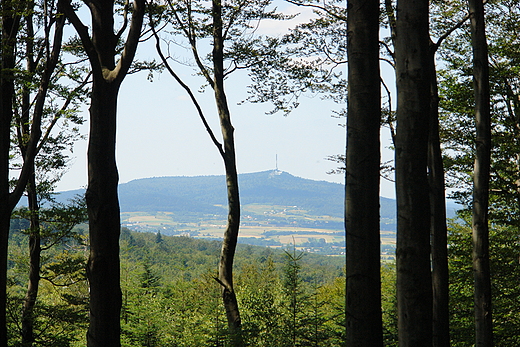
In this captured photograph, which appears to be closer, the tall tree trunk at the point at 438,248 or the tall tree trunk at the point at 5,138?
the tall tree trunk at the point at 5,138

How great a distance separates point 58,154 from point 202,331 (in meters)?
4.95

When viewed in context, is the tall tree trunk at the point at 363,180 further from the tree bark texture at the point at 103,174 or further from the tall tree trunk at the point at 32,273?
the tall tree trunk at the point at 32,273

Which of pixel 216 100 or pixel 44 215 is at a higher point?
pixel 216 100

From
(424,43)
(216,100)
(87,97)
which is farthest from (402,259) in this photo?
(87,97)

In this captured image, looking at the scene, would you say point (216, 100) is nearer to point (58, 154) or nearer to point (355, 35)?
point (58, 154)

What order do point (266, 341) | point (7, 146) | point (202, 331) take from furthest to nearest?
point (202, 331), point (266, 341), point (7, 146)

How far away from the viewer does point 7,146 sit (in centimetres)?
501

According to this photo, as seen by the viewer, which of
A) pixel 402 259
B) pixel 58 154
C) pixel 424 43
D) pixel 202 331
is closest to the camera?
pixel 402 259

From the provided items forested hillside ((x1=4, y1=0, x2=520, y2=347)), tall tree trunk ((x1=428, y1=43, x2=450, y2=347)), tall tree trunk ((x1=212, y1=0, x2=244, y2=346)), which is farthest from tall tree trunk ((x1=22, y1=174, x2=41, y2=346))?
tall tree trunk ((x1=428, y1=43, x2=450, y2=347))

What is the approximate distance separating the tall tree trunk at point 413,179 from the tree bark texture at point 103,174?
1.94 m

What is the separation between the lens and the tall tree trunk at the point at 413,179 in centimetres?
207

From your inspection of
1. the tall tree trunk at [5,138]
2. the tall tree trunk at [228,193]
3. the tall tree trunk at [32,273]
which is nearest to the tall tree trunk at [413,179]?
the tall tree trunk at [5,138]

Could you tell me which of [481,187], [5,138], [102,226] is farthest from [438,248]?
[5,138]

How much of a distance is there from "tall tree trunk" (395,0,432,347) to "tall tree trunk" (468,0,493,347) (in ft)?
10.2
